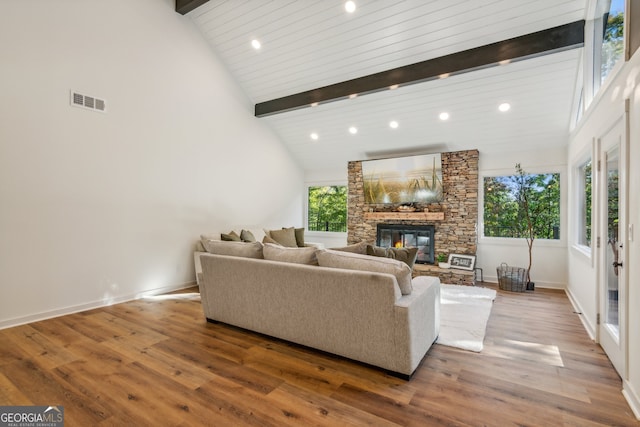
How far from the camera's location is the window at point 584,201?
3.90 metres

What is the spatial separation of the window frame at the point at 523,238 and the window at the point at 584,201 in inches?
41.9

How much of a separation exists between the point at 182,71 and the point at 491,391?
5.72 m

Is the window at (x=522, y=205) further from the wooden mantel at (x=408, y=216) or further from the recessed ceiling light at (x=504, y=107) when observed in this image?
the recessed ceiling light at (x=504, y=107)

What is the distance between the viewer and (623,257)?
89.7 inches

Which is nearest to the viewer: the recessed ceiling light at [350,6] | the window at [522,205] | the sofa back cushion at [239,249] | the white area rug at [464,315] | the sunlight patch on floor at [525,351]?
the sunlight patch on floor at [525,351]

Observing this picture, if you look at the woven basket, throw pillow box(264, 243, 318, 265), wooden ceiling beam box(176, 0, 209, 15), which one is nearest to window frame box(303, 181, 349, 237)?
the woven basket

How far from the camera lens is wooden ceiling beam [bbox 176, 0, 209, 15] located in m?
4.63

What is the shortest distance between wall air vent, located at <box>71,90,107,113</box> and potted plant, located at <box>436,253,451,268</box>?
5.84 m

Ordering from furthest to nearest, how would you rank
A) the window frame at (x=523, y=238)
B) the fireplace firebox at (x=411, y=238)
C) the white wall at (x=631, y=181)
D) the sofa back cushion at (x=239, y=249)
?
the fireplace firebox at (x=411, y=238) < the window frame at (x=523, y=238) < the sofa back cushion at (x=239, y=249) < the white wall at (x=631, y=181)

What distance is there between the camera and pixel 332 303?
2568 millimetres

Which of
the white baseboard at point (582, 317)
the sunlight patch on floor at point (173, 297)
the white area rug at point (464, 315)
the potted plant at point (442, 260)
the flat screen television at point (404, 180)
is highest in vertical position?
the flat screen television at point (404, 180)

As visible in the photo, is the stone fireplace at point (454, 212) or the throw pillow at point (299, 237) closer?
the stone fireplace at point (454, 212)

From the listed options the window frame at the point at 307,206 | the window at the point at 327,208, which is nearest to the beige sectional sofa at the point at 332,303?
the window frame at the point at 307,206

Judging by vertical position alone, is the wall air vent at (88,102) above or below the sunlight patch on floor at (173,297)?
above
